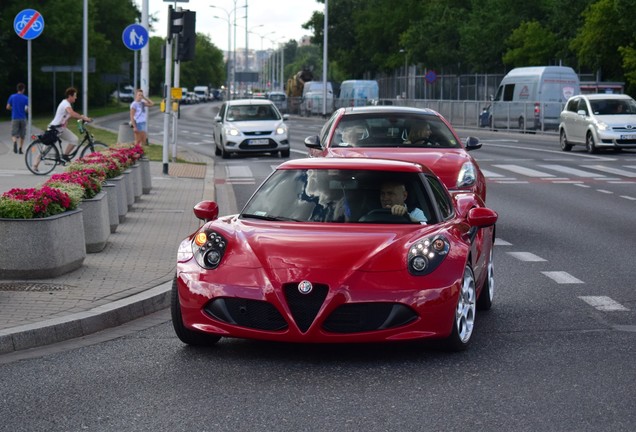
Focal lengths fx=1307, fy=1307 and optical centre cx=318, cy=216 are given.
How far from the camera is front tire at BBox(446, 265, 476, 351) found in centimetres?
776

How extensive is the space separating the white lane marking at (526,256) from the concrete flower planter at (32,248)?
4847mm

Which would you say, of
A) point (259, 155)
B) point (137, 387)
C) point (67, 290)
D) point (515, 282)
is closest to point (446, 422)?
point (137, 387)

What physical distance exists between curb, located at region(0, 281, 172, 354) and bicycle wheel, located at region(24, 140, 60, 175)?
608 inches

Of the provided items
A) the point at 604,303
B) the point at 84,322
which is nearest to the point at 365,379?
the point at 84,322

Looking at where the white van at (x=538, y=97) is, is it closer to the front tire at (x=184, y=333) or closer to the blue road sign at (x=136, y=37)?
the blue road sign at (x=136, y=37)

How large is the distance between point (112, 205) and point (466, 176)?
A: 3884 mm

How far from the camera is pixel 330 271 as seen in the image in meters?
7.43

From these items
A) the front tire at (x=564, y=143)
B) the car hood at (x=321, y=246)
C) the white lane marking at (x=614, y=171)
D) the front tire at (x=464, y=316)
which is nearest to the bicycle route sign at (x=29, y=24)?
the white lane marking at (x=614, y=171)

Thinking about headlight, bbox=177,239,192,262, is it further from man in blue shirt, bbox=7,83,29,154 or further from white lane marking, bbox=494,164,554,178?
man in blue shirt, bbox=7,83,29,154

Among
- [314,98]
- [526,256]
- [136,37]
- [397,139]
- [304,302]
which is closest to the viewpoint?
[304,302]

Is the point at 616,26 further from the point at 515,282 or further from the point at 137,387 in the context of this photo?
the point at 137,387

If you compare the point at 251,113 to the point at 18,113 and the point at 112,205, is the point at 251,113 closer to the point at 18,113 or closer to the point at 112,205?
the point at 18,113

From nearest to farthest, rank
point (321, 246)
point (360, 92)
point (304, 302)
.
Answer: point (304, 302) < point (321, 246) < point (360, 92)

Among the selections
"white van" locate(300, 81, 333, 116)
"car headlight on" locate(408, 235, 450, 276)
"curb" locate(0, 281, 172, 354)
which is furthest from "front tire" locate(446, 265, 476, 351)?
"white van" locate(300, 81, 333, 116)
